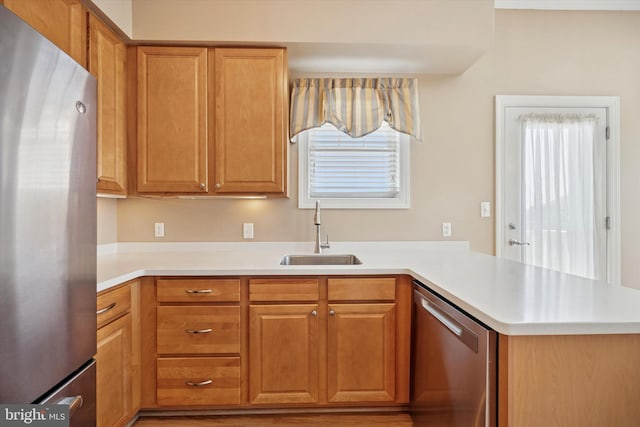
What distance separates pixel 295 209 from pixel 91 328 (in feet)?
5.63

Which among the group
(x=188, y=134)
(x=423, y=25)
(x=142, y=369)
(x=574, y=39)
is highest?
(x=574, y=39)

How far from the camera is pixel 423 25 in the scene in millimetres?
2227

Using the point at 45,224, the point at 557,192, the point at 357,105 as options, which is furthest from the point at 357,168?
the point at 45,224

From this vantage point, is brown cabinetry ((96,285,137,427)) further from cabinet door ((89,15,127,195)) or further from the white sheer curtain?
the white sheer curtain

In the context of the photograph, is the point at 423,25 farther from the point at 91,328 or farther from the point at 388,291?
the point at 91,328

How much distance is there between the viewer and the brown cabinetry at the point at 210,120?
2262 mm

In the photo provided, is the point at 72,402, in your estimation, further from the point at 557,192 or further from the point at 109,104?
the point at 557,192

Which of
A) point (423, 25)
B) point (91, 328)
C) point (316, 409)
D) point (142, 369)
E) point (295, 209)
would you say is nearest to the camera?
point (91, 328)

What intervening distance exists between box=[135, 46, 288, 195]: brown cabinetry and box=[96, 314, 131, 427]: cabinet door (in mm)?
903

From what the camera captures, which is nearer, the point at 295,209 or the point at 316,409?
the point at 316,409

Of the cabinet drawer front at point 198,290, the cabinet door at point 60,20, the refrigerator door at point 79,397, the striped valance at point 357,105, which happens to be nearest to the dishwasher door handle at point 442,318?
the cabinet drawer front at point 198,290

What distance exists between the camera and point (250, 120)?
2.28 metres

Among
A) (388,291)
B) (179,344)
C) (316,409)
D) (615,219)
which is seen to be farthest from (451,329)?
(615,219)

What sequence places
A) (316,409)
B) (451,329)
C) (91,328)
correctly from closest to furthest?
1. (91,328)
2. (451,329)
3. (316,409)
